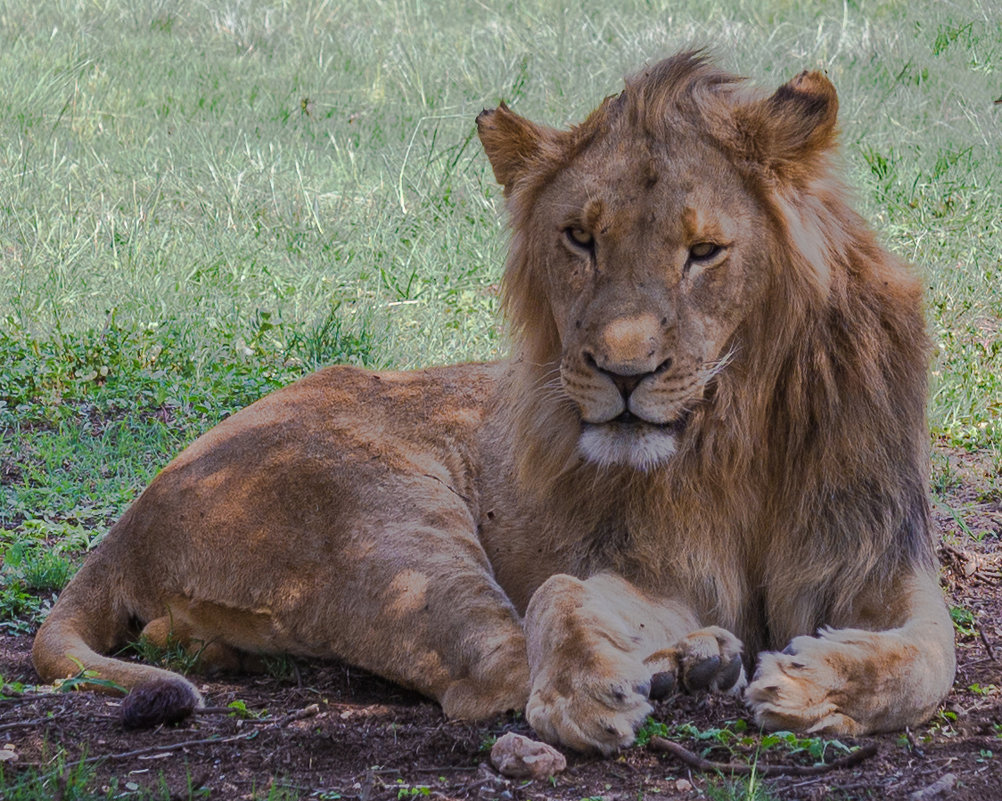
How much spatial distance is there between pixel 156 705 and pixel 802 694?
133 cm

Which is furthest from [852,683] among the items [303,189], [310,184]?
[310,184]

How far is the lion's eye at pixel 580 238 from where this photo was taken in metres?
3.00

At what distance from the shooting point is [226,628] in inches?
133

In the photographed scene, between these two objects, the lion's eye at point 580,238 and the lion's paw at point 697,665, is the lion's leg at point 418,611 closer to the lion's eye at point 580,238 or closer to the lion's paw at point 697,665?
the lion's paw at point 697,665

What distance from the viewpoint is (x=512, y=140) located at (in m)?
3.26

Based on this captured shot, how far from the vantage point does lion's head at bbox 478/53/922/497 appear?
2.83 meters

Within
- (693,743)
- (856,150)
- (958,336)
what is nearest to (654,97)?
(693,743)

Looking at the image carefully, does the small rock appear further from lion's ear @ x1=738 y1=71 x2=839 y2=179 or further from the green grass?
the green grass

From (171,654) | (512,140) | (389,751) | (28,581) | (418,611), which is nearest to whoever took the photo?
(389,751)

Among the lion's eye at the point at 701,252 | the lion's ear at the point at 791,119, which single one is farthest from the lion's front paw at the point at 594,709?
the lion's ear at the point at 791,119

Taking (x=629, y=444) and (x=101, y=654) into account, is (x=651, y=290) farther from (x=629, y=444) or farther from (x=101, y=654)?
(x=101, y=654)

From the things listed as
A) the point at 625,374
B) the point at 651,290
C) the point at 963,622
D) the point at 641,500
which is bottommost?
the point at 963,622

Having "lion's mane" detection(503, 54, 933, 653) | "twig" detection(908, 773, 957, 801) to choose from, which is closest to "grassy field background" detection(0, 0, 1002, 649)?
"lion's mane" detection(503, 54, 933, 653)

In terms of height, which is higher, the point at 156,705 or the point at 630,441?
the point at 630,441
